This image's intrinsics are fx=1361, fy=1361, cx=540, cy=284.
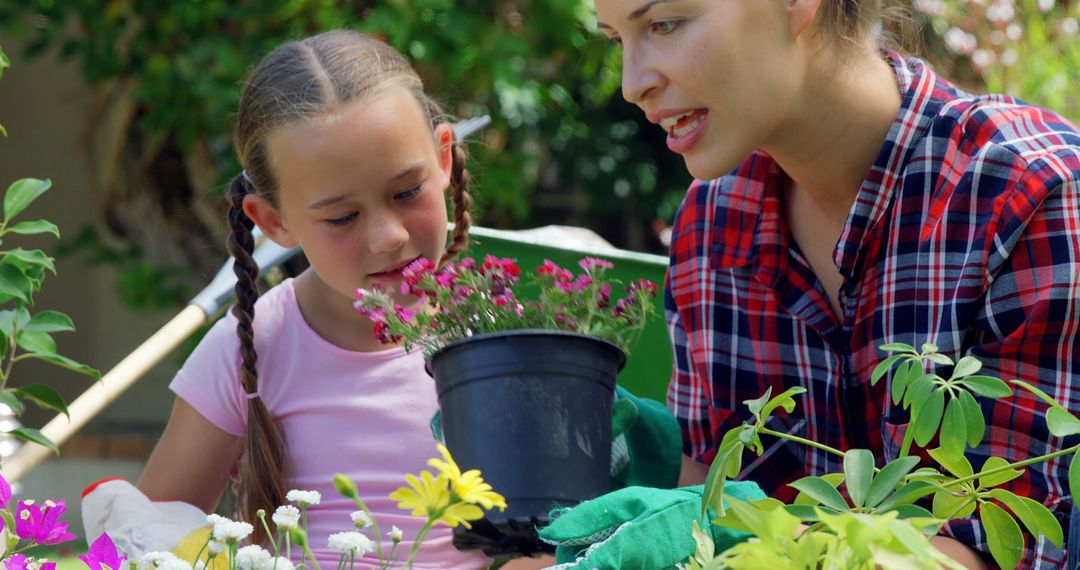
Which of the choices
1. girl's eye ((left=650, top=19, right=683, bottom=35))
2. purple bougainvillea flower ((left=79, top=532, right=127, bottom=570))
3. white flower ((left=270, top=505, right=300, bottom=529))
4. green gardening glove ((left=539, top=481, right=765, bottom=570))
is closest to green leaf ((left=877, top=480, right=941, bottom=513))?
green gardening glove ((left=539, top=481, right=765, bottom=570))

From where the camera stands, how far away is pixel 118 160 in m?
5.98

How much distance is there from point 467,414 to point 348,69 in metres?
0.83

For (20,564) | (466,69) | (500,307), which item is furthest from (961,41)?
(20,564)

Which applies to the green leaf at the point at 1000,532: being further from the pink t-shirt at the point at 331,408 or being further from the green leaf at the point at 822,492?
the pink t-shirt at the point at 331,408

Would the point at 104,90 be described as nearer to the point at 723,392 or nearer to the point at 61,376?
the point at 61,376

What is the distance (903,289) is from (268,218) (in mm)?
992

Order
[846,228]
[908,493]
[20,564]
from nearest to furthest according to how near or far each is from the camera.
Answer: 1. [908,493]
2. [20,564]
3. [846,228]

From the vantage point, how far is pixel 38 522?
1.31 meters

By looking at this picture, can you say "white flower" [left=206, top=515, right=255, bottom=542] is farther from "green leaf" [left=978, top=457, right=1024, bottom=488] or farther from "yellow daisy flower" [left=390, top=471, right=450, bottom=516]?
"green leaf" [left=978, top=457, right=1024, bottom=488]

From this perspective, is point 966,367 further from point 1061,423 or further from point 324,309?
point 324,309

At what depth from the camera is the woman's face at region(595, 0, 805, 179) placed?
169cm

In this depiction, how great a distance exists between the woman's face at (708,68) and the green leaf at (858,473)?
2.47 feet

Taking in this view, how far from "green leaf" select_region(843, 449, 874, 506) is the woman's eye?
819 millimetres

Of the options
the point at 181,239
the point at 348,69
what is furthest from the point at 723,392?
the point at 181,239
